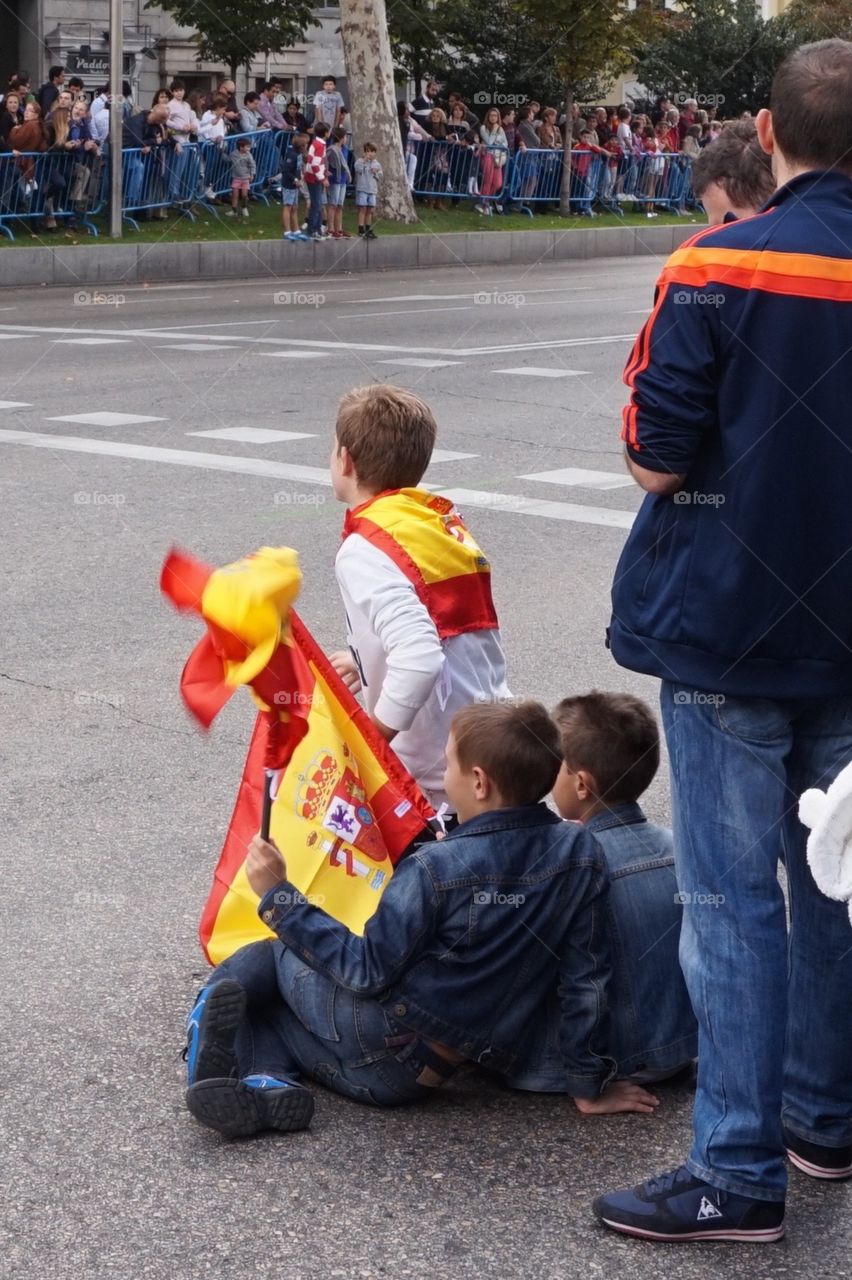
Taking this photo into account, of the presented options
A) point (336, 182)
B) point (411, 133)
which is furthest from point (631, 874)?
point (411, 133)

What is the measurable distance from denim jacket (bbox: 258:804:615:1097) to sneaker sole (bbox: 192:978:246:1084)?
151mm

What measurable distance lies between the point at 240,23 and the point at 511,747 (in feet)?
110

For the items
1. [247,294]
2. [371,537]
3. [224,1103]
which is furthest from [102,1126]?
[247,294]

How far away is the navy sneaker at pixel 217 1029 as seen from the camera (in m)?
3.31

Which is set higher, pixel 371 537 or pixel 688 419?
pixel 688 419

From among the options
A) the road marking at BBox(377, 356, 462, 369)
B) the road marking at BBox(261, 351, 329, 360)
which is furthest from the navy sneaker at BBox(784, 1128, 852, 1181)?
the road marking at BBox(261, 351, 329, 360)

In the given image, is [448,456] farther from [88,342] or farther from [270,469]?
[88,342]

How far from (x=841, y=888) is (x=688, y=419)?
723 millimetres

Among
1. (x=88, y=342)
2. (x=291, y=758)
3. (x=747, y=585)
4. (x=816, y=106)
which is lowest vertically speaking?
(x=88, y=342)

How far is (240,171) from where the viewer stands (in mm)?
27453

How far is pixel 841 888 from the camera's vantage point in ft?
8.58

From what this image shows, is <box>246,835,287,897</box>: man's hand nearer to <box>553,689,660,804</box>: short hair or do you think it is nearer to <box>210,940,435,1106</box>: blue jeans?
<box>210,940,435,1106</box>: blue jeans

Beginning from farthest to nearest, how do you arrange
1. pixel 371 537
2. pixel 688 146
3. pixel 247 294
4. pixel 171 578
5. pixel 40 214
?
1. pixel 688 146
2. pixel 40 214
3. pixel 247 294
4. pixel 371 537
5. pixel 171 578

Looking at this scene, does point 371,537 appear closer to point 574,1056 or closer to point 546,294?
point 574,1056
